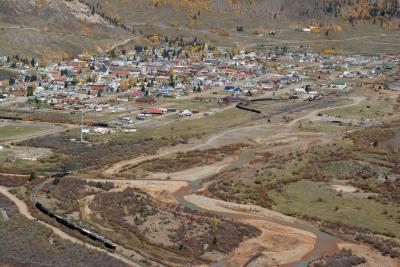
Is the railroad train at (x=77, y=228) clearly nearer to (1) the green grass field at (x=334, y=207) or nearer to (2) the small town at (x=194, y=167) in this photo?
(2) the small town at (x=194, y=167)

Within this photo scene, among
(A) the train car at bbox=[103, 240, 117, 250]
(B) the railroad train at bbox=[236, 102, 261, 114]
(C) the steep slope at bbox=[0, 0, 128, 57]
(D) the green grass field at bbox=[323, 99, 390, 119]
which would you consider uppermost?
(C) the steep slope at bbox=[0, 0, 128, 57]

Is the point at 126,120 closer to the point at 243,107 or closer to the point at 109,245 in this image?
the point at 243,107

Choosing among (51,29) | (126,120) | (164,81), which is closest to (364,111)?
(126,120)

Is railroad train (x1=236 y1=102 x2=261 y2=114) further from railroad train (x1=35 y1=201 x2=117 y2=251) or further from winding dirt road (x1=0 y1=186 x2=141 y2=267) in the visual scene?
railroad train (x1=35 y1=201 x2=117 y2=251)

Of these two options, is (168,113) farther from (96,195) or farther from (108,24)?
(108,24)

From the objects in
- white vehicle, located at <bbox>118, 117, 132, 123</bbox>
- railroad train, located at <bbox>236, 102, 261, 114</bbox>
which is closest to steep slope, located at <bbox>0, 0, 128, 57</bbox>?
railroad train, located at <bbox>236, 102, 261, 114</bbox>

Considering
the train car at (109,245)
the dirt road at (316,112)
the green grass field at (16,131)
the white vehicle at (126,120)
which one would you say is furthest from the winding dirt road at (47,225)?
the dirt road at (316,112)
